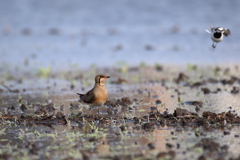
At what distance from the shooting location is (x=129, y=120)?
281 inches

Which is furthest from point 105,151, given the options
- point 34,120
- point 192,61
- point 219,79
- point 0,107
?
point 192,61

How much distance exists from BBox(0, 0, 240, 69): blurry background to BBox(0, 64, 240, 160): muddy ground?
3.98 metres

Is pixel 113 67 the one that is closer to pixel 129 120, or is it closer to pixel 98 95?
pixel 98 95

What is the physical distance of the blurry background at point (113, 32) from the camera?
16219mm

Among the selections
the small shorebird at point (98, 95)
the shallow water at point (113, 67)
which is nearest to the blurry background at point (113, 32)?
the shallow water at point (113, 67)

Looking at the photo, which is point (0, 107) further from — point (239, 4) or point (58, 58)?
point (239, 4)

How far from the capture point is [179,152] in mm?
5203

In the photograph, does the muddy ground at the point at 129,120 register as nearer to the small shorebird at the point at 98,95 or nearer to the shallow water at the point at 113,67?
the shallow water at the point at 113,67

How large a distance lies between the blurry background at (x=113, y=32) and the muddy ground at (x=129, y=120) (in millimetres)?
3983

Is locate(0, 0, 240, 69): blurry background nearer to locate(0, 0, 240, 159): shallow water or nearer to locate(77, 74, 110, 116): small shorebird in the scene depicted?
locate(0, 0, 240, 159): shallow water

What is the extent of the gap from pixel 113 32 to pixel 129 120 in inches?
562

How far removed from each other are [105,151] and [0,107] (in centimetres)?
422

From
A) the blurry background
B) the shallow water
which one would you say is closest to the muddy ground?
the shallow water

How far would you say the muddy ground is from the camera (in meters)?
5.39
